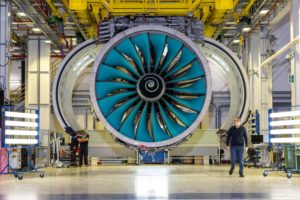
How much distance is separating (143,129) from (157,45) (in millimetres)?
1984

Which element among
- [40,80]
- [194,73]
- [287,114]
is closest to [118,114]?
[194,73]

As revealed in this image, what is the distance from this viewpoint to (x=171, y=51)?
1366 centimetres

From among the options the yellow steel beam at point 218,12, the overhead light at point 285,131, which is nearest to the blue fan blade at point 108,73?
the yellow steel beam at point 218,12

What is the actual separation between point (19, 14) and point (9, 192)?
1395 centimetres

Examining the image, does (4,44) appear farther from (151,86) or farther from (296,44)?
(296,44)

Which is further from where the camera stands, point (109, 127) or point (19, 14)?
point (19, 14)

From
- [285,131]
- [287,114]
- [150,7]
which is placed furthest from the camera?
[285,131]

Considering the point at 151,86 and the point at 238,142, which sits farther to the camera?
the point at 238,142

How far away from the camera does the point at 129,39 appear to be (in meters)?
13.4

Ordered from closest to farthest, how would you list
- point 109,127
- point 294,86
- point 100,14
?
1. point 109,127
2. point 100,14
3. point 294,86

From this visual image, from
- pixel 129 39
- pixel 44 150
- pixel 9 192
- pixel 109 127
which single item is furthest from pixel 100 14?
pixel 44 150

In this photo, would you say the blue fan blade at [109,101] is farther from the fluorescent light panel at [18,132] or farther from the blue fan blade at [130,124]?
the fluorescent light panel at [18,132]

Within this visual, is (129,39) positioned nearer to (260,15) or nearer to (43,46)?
(260,15)

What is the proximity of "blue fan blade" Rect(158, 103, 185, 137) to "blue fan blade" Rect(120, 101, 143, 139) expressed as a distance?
0.56 metres
